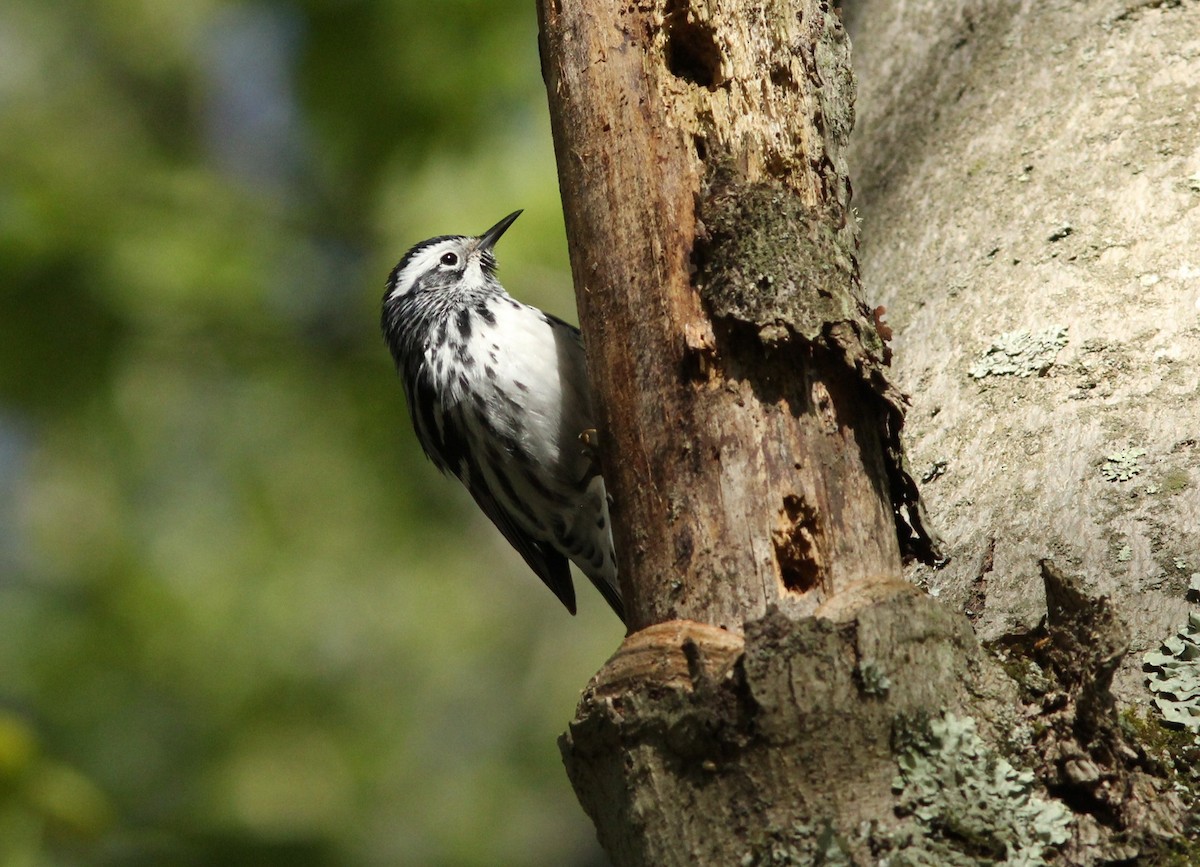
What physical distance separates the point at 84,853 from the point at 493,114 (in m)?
3.36

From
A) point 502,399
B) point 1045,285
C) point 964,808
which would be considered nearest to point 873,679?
point 964,808

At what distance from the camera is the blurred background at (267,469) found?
533cm

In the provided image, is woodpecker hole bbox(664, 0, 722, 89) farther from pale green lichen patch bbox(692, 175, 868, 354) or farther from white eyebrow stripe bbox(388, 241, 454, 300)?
white eyebrow stripe bbox(388, 241, 454, 300)

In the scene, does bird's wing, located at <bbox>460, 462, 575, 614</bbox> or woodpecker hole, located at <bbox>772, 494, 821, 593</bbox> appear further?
bird's wing, located at <bbox>460, 462, 575, 614</bbox>

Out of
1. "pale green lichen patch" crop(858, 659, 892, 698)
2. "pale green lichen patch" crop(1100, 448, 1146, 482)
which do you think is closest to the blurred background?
"pale green lichen patch" crop(858, 659, 892, 698)

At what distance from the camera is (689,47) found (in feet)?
8.82

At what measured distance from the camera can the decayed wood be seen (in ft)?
7.06

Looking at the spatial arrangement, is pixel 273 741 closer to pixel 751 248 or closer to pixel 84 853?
pixel 84 853

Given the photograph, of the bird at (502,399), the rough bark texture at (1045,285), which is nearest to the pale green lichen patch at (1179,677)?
the rough bark texture at (1045,285)

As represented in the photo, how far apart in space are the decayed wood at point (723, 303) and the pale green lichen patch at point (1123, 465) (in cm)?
54

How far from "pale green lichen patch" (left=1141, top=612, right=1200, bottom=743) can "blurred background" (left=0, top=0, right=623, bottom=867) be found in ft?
10.3

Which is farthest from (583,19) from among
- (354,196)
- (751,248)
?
(354,196)

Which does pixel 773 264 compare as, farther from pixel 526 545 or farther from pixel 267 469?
pixel 267 469

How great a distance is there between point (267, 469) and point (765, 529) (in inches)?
171
